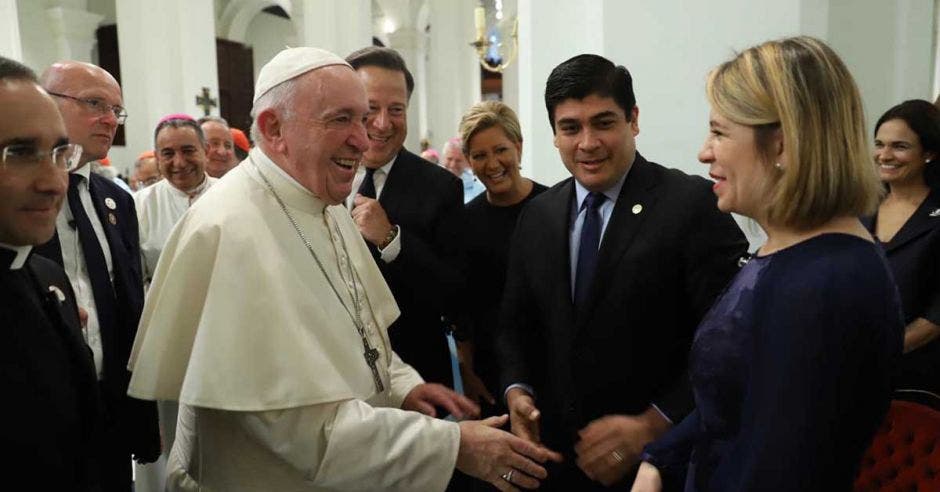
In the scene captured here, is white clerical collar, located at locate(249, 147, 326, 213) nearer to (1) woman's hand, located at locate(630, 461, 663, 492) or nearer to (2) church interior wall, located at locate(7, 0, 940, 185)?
(1) woman's hand, located at locate(630, 461, 663, 492)

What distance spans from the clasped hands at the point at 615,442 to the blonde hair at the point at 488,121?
168 centimetres

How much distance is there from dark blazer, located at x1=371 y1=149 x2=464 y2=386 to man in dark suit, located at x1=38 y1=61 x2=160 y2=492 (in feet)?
3.27

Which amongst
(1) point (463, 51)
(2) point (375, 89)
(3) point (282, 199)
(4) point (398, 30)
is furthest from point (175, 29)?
(3) point (282, 199)

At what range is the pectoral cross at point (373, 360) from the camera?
1.98 meters

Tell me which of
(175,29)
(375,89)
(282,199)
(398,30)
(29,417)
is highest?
(398,30)

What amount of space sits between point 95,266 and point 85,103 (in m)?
0.71

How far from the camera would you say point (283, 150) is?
1932 millimetres

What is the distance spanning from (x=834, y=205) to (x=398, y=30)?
56.6ft

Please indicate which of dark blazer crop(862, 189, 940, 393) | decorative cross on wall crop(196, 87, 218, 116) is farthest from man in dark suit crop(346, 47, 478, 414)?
decorative cross on wall crop(196, 87, 218, 116)

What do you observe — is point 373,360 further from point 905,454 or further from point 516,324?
point 905,454

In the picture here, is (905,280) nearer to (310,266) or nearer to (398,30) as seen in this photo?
(310,266)

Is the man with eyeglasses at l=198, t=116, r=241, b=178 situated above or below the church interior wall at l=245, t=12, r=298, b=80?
below

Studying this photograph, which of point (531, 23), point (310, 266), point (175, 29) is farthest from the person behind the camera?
point (175, 29)

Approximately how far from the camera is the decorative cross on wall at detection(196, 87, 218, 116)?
10.3m
